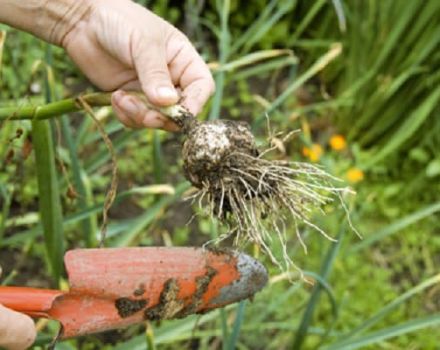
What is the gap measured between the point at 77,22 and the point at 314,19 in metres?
1.69

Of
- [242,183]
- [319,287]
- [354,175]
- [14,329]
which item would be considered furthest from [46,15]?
[354,175]

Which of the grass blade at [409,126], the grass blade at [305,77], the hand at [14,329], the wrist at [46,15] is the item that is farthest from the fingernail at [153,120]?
the grass blade at [409,126]

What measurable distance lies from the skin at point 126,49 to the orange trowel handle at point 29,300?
1.01ft

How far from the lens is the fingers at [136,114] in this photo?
1.20 metres

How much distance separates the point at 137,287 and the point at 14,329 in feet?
0.57

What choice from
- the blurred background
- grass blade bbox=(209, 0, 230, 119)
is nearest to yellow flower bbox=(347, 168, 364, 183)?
the blurred background

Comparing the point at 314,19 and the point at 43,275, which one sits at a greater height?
the point at 314,19

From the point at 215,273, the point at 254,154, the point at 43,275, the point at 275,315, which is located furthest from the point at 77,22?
the point at 275,315

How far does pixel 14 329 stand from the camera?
1.03 m

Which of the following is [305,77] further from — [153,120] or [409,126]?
[409,126]

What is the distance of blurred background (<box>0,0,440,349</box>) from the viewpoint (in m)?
1.91

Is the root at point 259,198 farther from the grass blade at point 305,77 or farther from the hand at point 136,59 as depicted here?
the grass blade at point 305,77

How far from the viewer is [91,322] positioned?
109 centimetres

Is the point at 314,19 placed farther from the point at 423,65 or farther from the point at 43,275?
the point at 43,275
